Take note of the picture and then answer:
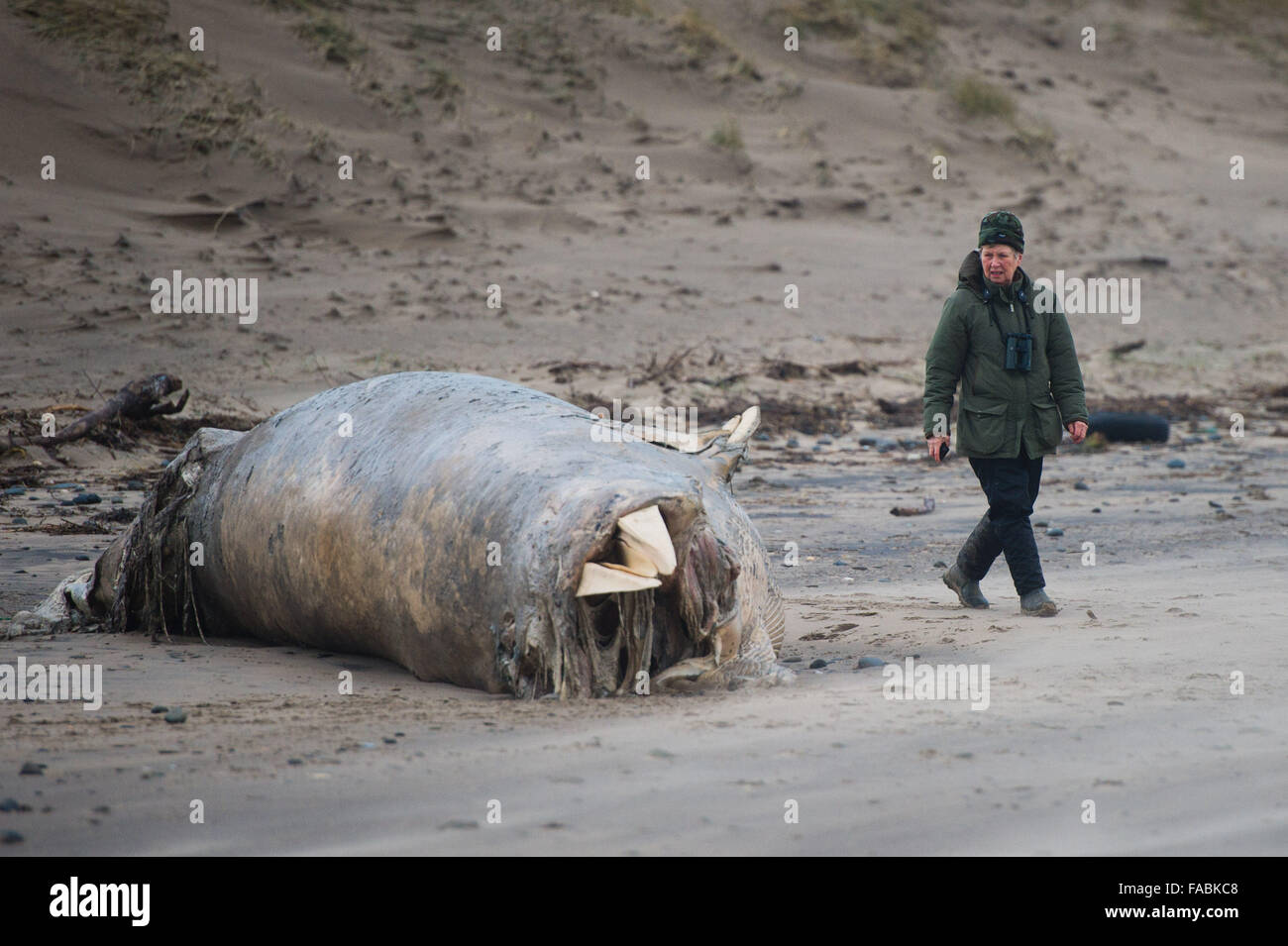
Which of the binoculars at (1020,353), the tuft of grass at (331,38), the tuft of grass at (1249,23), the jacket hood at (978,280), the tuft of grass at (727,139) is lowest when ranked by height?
the binoculars at (1020,353)

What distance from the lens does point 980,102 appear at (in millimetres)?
17953

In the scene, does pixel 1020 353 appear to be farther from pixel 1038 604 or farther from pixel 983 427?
pixel 1038 604

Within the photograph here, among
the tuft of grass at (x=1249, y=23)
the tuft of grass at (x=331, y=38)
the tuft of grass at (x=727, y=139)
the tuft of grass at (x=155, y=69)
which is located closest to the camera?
the tuft of grass at (x=155, y=69)

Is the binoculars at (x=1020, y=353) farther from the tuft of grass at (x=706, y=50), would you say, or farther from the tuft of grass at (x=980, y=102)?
the tuft of grass at (x=980, y=102)

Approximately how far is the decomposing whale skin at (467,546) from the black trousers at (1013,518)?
1.25 meters

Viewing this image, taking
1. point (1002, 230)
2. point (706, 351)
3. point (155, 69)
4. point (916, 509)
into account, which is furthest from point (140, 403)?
point (155, 69)

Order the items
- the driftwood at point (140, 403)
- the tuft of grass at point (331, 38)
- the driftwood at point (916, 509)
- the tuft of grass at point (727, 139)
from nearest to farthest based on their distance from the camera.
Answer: the driftwood at point (916, 509) → the driftwood at point (140, 403) → the tuft of grass at point (331, 38) → the tuft of grass at point (727, 139)

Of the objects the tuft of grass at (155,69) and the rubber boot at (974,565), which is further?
the tuft of grass at (155,69)

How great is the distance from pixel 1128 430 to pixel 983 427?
541 cm

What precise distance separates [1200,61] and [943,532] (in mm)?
18633

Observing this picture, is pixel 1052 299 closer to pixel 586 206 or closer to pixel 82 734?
pixel 82 734

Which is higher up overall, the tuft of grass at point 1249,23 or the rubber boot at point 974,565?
the tuft of grass at point 1249,23

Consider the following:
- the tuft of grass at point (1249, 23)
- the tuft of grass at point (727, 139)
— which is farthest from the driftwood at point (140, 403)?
the tuft of grass at point (1249, 23)

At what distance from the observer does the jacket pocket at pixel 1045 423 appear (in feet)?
17.3
